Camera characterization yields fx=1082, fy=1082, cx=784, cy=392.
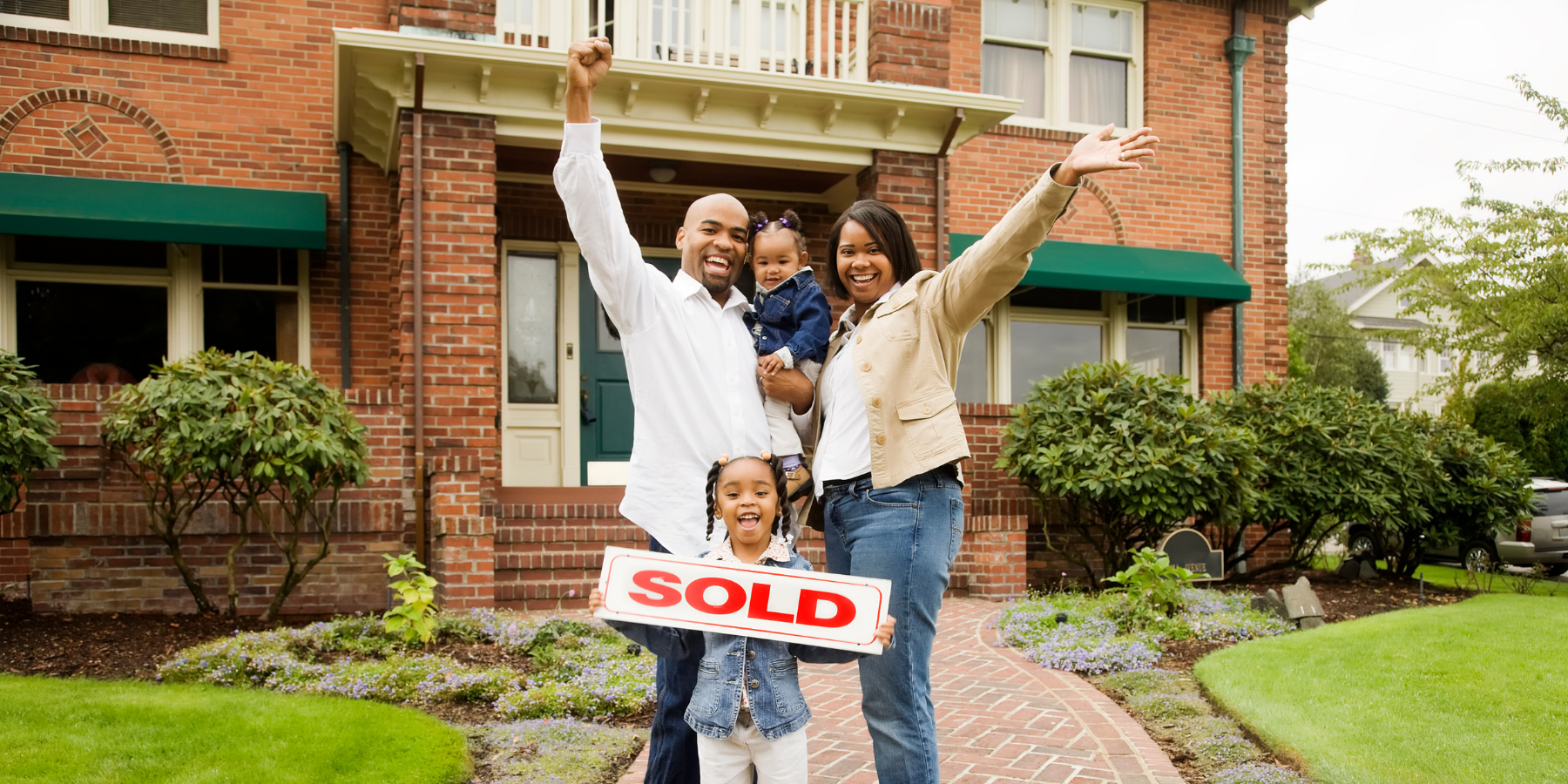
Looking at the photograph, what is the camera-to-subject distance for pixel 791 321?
2820mm

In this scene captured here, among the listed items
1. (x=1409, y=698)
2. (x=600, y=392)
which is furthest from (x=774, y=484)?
(x=600, y=392)

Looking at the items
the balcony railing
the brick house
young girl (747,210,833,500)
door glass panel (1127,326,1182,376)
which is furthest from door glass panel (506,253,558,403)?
young girl (747,210,833,500)

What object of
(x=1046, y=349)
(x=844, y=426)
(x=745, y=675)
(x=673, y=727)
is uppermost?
(x=1046, y=349)

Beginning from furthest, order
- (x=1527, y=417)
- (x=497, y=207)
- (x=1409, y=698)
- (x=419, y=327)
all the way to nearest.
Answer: (x=1527, y=417) < (x=497, y=207) < (x=419, y=327) < (x=1409, y=698)

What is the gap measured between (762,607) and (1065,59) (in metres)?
10.3

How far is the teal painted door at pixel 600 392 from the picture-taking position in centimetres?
989

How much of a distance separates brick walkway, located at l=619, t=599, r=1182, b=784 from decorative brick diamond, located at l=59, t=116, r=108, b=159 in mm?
7250

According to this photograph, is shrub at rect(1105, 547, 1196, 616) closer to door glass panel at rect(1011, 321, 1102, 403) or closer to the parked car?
door glass panel at rect(1011, 321, 1102, 403)

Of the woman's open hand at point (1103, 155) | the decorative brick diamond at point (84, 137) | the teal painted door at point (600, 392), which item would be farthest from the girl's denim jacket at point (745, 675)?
the decorative brick diamond at point (84, 137)

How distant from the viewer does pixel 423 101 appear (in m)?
7.31

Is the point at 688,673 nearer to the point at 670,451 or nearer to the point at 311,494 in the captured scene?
the point at 670,451

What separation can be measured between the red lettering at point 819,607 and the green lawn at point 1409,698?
2397 mm

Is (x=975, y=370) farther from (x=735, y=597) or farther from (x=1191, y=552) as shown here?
(x=735, y=597)

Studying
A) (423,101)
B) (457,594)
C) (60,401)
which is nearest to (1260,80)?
(423,101)
